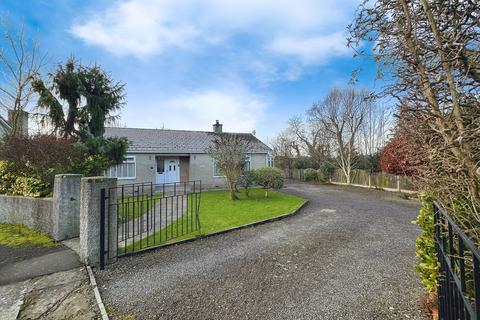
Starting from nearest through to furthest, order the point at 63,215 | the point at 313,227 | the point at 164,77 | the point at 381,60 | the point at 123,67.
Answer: the point at 381,60 → the point at 63,215 → the point at 313,227 → the point at 123,67 → the point at 164,77

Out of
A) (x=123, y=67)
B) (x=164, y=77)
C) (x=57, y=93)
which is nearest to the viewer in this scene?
(x=57, y=93)

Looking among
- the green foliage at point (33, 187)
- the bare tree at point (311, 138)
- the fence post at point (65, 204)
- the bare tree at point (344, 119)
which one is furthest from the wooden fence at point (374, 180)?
the green foliage at point (33, 187)

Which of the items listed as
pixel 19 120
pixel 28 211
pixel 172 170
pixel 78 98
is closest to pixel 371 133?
pixel 172 170

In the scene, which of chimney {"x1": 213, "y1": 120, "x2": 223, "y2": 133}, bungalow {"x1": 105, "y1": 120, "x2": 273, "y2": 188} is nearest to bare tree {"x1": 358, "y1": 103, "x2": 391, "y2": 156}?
bungalow {"x1": 105, "y1": 120, "x2": 273, "y2": 188}

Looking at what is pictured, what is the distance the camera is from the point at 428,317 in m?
3.07

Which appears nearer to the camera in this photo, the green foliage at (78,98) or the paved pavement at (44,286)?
the paved pavement at (44,286)

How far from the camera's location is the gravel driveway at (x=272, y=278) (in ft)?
10.7

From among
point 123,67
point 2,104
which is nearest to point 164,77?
point 123,67

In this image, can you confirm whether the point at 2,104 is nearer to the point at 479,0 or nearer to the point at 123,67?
the point at 123,67

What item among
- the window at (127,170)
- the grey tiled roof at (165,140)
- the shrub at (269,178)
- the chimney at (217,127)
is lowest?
the shrub at (269,178)

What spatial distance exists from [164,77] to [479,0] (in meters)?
12.3

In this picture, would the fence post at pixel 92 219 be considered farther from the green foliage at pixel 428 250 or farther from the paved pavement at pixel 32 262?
the green foliage at pixel 428 250

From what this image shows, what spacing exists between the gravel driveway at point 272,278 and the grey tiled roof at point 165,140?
1212 centimetres

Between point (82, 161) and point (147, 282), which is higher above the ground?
point (82, 161)
